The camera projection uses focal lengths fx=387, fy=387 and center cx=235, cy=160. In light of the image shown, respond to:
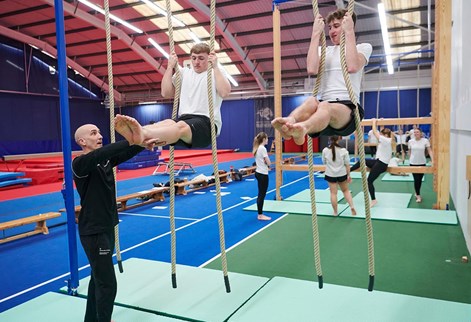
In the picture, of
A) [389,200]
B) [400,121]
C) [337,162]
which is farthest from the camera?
[389,200]

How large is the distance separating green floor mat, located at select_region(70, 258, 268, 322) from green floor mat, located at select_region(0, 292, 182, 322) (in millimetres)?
96

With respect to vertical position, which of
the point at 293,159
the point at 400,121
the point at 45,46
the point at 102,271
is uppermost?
the point at 45,46

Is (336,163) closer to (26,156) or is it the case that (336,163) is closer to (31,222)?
(31,222)

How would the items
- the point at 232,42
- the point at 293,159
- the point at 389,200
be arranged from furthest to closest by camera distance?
the point at 232,42 → the point at 293,159 → the point at 389,200

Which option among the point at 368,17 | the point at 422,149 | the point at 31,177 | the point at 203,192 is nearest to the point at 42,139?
the point at 31,177

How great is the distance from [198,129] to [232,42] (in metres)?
15.2

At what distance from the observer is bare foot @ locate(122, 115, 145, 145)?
6.72 feet

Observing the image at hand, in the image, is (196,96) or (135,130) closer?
(135,130)

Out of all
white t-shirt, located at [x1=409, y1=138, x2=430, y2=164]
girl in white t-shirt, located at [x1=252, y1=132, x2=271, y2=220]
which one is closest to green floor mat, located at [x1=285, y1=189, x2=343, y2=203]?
white t-shirt, located at [x1=409, y1=138, x2=430, y2=164]

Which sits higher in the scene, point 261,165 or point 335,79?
point 335,79

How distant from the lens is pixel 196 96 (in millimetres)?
2791

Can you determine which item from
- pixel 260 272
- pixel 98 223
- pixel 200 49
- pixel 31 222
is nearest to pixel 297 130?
pixel 200 49

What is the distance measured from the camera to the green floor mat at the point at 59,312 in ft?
9.92

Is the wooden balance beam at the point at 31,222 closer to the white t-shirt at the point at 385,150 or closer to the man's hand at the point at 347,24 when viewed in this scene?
the man's hand at the point at 347,24
